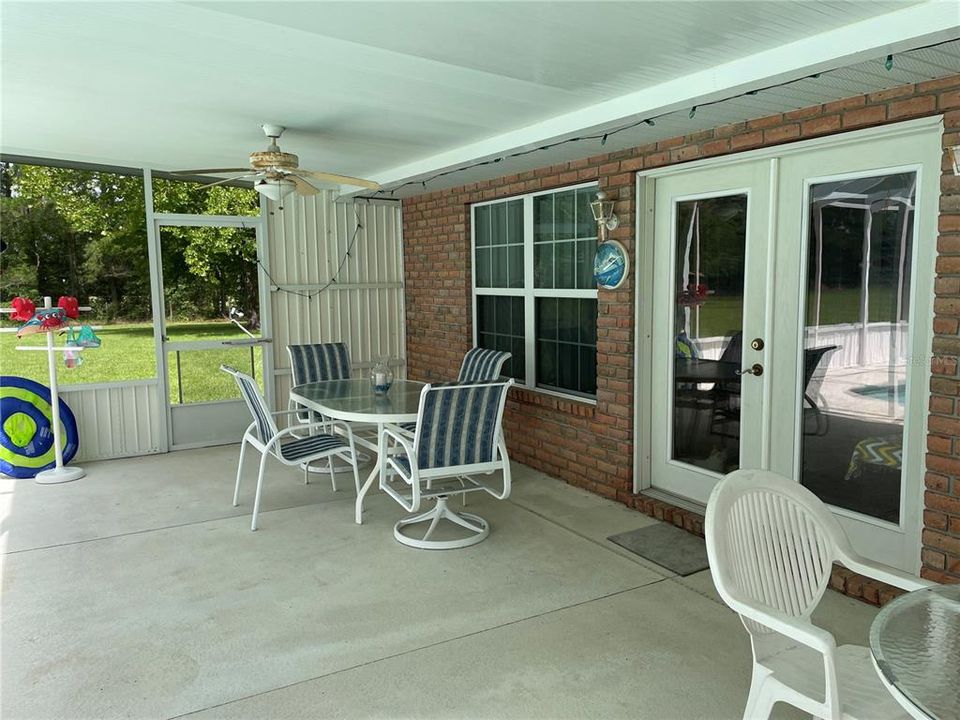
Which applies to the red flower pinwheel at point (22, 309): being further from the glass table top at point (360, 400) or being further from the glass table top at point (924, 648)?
the glass table top at point (924, 648)

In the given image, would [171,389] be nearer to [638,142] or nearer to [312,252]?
[312,252]

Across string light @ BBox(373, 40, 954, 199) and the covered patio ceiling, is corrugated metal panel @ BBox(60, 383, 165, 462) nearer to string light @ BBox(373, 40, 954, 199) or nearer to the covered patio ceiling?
the covered patio ceiling

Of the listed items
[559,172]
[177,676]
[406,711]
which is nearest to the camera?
[406,711]

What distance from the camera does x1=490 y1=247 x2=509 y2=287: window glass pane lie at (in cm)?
574

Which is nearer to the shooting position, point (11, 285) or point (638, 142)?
point (638, 142)

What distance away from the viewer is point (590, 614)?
305 centimetres

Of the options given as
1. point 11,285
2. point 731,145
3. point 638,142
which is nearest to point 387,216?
point 638,142

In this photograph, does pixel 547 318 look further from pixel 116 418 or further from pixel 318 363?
pixel 116 418

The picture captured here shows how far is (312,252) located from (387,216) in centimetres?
86

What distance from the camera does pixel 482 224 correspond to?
5.98 m

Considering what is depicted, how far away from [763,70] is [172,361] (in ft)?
17.1

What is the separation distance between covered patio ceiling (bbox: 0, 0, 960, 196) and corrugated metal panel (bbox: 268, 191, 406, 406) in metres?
2.07

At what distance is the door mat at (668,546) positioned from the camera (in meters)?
3.56

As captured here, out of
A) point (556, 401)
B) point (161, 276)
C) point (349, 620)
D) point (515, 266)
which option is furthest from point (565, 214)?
point (161, 276)
